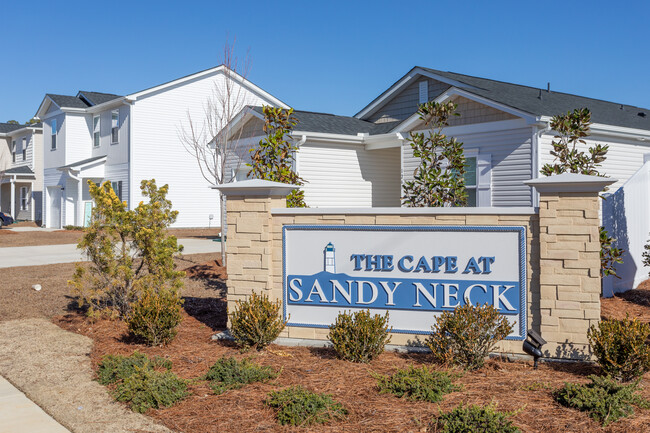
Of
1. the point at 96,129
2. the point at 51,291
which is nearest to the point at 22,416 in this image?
the point at 51,291

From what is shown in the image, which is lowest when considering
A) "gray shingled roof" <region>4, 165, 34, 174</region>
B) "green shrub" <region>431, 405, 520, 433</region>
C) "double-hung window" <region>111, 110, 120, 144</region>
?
"green shrub" <region>431, 405, 520, 433</region>

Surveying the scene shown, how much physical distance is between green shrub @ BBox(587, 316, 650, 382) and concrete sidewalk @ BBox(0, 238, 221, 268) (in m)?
12.4

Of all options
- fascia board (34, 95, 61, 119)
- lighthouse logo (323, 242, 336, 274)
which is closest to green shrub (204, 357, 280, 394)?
lighthouse logo (323, 242, 336, 274)

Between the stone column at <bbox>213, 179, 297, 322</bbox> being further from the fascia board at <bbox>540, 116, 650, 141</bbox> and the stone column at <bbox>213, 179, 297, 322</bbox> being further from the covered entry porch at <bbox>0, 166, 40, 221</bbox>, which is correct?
the covered entry porch at <bbox>0, 166, 40, 221</bbox>

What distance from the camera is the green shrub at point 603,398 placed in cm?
452

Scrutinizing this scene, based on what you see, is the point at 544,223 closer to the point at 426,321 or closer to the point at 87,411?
the point at 426,321

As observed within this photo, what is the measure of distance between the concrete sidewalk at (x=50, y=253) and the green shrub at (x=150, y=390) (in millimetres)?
9926

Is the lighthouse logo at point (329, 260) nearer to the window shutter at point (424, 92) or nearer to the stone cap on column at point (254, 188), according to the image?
the stone cap on column at point (254, 188)

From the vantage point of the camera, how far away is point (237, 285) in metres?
7.43

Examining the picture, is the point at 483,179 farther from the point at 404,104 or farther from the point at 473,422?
the point at 473,422

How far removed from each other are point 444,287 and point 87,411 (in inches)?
149

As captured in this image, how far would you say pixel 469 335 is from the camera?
19.4 ft

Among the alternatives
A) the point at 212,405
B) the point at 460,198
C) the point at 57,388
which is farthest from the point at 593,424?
the point at 460,198

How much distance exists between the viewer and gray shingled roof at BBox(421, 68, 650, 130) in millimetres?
14906
